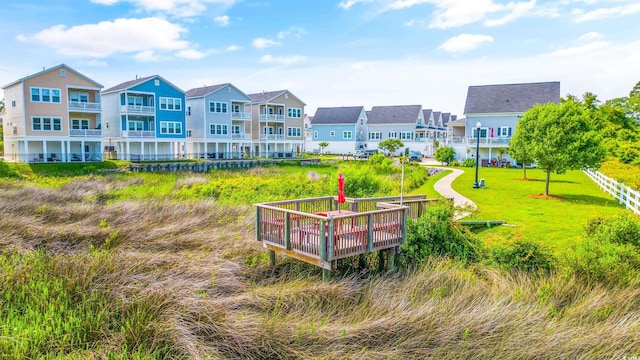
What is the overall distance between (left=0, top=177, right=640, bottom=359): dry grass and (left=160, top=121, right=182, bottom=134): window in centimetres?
3499

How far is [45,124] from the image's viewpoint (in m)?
37.2

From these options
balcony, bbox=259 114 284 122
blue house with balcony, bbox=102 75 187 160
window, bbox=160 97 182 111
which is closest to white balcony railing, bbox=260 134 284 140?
balcony, bbox=259 114 284 122

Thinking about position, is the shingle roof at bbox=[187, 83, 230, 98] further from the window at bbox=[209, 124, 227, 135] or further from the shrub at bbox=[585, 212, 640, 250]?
the shrub at bbox=[585, 212, 640, 250]

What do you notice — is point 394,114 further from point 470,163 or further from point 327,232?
point 327,232

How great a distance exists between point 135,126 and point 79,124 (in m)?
4.99

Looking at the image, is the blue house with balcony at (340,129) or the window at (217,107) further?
the blue house with balcony at (340,129)

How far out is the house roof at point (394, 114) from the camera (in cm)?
6838

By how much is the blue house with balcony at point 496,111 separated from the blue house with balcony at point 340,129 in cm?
2300

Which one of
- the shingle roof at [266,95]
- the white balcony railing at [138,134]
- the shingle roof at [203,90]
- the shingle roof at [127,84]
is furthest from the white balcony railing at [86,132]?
the shingle roof at [266,95]

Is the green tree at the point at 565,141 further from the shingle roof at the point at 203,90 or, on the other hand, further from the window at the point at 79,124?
the window at the point at 79,124

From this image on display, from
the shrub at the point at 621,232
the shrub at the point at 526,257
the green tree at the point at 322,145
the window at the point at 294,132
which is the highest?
the window at the point at 294,132

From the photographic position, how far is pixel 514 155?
24.0 m

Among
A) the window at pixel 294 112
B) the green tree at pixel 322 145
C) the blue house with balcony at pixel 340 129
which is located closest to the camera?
the window at pixel 294 112

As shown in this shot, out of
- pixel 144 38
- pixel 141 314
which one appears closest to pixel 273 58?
pixel 144 38
